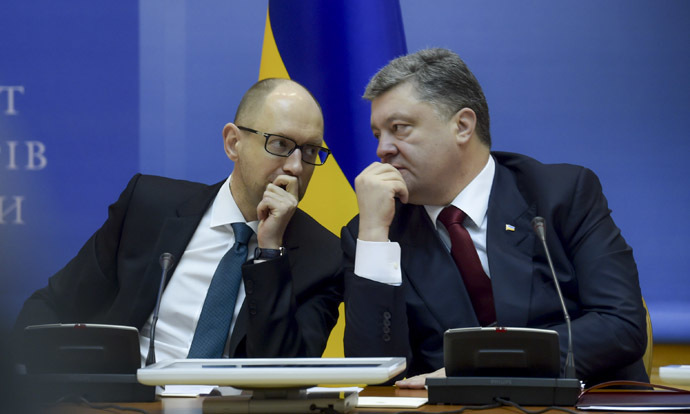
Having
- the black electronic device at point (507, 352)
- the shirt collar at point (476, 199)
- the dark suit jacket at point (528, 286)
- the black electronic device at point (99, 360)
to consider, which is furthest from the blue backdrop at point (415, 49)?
the black electronic device at point (507, 352)

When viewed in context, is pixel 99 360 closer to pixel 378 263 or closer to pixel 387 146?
pixel 378 263

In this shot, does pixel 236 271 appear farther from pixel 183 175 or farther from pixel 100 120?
pixel 100 120

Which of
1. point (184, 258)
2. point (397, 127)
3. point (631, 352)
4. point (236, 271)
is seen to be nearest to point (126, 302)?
point (184, 258)

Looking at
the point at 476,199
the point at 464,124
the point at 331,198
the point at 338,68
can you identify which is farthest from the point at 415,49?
the point at 476,199

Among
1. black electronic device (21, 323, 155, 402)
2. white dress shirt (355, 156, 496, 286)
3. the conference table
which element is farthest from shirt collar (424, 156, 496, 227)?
black electronic device (21, 323, 155, 402)

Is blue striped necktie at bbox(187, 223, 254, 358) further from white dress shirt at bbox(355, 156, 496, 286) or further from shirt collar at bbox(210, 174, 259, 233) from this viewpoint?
white dress shirt at bbox(355, 156, 496, 286)

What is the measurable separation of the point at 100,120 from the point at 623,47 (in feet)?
8.50

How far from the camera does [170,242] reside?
2500 mm

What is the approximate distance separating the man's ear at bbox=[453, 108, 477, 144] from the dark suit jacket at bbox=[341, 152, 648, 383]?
0.19m

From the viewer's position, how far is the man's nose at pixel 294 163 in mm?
2512

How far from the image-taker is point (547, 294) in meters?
2.26

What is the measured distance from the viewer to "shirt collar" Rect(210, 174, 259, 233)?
8.30ft

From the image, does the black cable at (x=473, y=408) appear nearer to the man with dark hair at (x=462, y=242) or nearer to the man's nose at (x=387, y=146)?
the man with dark hair at (x=462, y=242)

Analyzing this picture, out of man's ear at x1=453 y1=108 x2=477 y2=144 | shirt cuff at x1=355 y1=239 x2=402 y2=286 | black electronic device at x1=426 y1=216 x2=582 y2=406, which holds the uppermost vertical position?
man's ear at x1=453 y1=108 x2=477 y2=144
